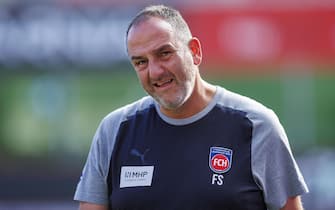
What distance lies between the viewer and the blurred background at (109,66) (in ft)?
46.1

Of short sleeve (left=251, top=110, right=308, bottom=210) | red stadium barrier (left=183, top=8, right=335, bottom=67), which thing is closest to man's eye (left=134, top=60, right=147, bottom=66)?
short sleeve (left=251, top=110, right=308, bottom=210)

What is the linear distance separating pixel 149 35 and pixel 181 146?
1.41 feet

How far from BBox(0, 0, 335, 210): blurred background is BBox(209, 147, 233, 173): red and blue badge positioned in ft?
31.8

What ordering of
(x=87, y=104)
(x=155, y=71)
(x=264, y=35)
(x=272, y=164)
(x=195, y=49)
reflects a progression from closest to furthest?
(x=155, y=71)
(x=272, y=164)
(x=195, y=49)
(x=264, y=35)
(x=87, y=104)

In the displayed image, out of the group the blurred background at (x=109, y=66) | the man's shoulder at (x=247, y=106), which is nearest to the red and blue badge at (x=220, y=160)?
the man's shoulder at (x=247, y=106)

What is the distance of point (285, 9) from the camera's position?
14273 mm

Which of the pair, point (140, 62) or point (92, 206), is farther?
point (92, 206)

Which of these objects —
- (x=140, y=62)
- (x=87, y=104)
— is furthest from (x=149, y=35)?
(x=87, y=104)

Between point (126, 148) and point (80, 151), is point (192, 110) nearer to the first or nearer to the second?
point (126, 148)

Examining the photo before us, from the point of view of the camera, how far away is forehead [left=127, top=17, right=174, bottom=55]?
13.2ft

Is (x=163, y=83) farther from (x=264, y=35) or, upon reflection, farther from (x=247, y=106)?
(x=264, y=35)

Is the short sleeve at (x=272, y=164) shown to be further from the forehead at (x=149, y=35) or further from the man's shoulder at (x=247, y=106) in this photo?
the forehead at (x=149, y=35)

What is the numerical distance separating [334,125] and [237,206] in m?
11.0

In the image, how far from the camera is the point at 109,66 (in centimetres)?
1460
